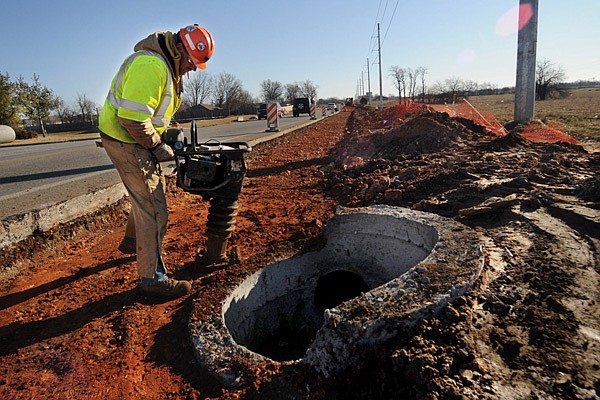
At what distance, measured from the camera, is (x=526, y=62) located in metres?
11.4

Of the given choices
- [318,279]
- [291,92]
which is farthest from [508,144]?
[291,92]

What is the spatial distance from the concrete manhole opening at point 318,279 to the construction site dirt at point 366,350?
0.21m

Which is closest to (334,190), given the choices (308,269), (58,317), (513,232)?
(308,269)

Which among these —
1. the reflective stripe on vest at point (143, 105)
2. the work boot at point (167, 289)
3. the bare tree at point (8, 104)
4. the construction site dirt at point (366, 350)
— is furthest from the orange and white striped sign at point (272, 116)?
the bare tree at point (8, 104)

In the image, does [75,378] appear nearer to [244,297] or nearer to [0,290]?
[244,297]

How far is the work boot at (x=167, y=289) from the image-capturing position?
3242mm

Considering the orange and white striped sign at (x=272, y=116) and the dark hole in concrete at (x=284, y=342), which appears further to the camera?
the orange and white striped sign at (x=272, y=116)

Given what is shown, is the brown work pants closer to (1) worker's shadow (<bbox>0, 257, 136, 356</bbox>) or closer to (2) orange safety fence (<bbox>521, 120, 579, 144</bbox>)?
(1) worker's shadow (<bbox>0, 257, 136, 356</bbox>)

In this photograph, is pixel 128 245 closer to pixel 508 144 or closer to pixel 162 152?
pixel 162 152

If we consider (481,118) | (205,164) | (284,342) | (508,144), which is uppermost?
(205,164)

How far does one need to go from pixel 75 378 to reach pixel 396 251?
2703 millimetres

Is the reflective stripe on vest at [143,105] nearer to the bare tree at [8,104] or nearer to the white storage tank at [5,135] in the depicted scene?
the white storage tank at [5,135]

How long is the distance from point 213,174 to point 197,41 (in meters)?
1.03

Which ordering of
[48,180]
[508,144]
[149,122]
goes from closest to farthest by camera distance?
[149,122]
[48,180]
[508,144]
